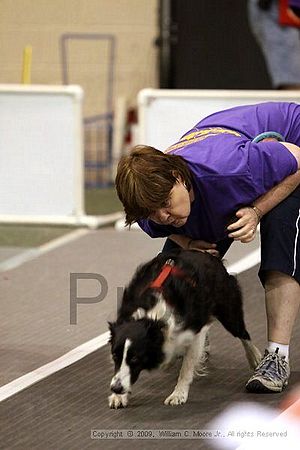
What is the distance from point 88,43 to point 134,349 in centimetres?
514

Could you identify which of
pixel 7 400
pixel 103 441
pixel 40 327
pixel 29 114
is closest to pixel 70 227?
pixel 29 114

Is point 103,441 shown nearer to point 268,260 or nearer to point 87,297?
point 268,260

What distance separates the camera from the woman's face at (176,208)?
2.96 m

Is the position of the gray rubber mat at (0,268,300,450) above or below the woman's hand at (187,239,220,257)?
below

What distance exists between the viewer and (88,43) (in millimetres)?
7703

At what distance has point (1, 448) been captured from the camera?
279 centimetres

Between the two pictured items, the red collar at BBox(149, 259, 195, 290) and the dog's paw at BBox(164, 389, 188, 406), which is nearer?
the red collar at BBox(149, 259, 195, 290)

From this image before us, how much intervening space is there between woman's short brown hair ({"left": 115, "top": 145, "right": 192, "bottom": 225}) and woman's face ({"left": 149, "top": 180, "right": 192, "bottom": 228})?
0.05 feet

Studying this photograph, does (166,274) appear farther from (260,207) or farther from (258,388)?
(258,388)

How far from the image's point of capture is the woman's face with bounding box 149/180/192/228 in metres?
2.96

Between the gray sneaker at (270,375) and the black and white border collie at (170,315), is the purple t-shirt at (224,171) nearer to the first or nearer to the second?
the black and white border collie at (170,315)

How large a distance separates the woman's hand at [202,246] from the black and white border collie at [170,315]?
60 mm

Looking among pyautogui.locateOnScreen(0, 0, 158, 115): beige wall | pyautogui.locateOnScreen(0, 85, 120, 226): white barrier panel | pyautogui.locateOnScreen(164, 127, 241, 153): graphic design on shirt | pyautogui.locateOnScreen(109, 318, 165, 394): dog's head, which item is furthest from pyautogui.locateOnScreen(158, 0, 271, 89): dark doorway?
pyautogui.locateOnScreen(109, 318, 165, 394): dog's head

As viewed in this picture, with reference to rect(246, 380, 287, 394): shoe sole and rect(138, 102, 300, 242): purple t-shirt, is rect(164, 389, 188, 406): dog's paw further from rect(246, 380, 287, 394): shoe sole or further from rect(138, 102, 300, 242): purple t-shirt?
rect(138, 102, 300, 242): purple t-shirt
